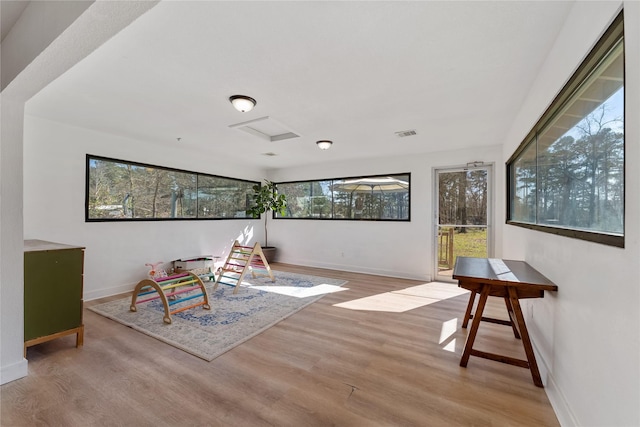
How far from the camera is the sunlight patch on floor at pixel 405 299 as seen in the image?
3451 millimetres

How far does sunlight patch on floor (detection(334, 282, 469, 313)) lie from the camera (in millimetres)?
3451

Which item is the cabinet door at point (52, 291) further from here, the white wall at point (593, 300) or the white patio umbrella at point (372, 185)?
the white patio umbrella at point (372, 185)

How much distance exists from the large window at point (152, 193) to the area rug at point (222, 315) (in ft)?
4.67

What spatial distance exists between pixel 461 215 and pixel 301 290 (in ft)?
10.4

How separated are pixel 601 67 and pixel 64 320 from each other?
412cm

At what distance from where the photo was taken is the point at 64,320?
229cm

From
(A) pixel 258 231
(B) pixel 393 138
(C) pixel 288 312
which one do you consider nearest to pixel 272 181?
(A) pixel 258 231

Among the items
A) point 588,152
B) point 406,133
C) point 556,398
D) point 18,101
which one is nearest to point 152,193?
point 18,101

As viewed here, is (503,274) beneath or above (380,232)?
beneath

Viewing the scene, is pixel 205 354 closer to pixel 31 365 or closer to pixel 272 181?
pixel 31 365

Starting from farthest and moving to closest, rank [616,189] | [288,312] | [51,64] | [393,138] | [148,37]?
[393,138]
[288,312]
[148,37]
[51,64]
[616,189]

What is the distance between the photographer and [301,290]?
4195 mm

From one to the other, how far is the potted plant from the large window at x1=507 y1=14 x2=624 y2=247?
4.99 m

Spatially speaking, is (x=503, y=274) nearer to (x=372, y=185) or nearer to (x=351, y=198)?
(x=372, y=185)
